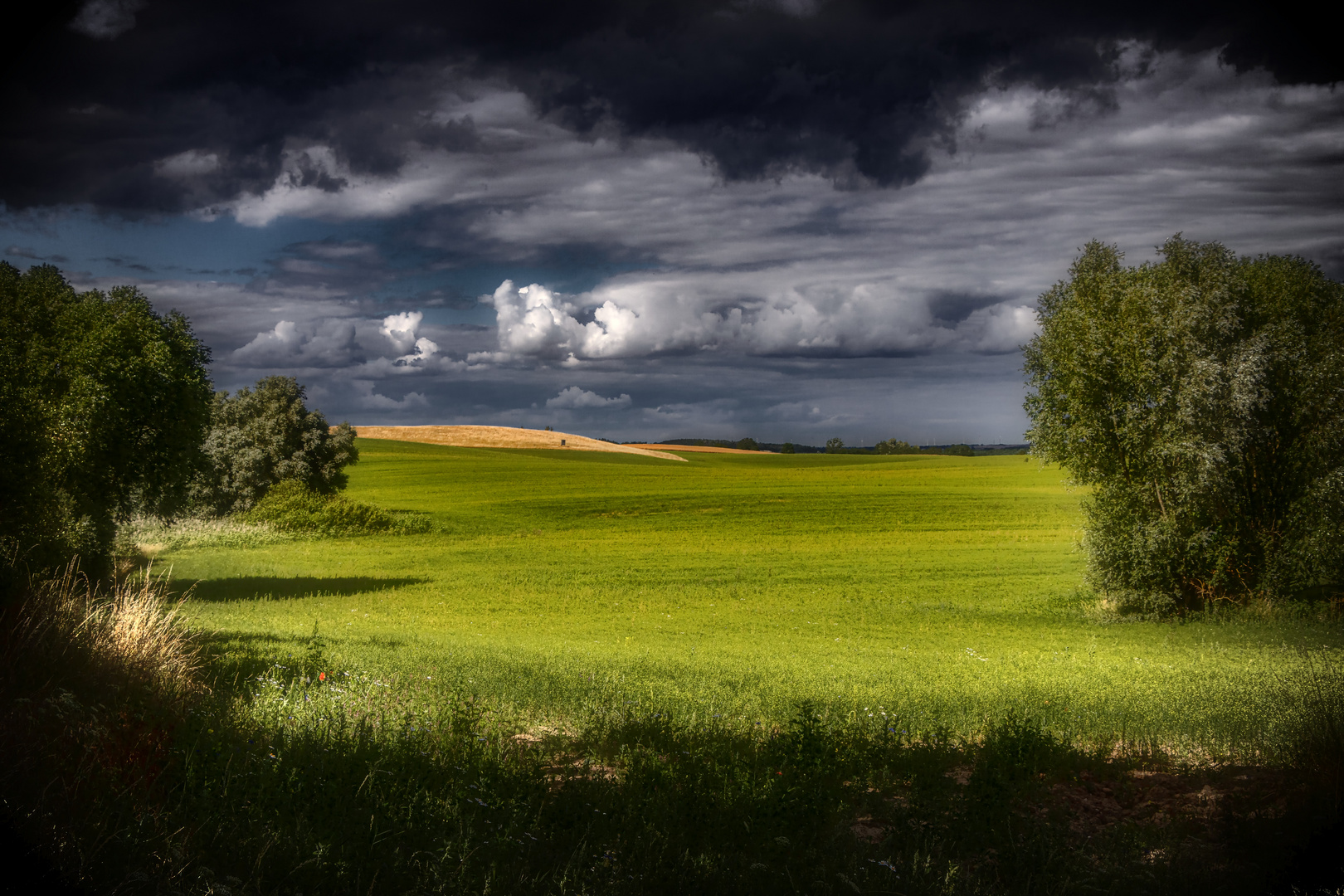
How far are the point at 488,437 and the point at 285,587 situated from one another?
→ 115 metres

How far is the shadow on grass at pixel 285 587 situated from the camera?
2908cm

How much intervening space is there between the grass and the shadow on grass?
362 centimetres

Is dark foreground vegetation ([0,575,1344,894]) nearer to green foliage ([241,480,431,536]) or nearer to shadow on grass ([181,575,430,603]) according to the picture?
shadow on grass ([181,575,430,603])

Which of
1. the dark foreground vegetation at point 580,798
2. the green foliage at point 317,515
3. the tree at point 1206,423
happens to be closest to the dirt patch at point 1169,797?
the dark foreground vegetation at point 580,798

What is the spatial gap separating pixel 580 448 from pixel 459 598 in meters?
116

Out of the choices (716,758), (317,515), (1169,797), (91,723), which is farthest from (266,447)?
(1169,797)

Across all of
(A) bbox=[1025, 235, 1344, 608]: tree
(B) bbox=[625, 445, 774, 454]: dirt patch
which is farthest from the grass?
(B) bbox=[625, 445, 774, 454]: dirt patch

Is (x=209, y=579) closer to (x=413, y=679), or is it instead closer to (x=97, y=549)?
(x=97, y=549)

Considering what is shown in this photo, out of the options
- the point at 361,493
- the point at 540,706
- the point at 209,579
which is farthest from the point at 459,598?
the point at 361,493

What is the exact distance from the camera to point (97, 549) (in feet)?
73.9

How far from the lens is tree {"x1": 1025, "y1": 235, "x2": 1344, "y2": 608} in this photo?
24.9 m

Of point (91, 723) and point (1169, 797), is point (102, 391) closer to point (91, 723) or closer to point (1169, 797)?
point (91, 723)

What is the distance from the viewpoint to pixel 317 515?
5500 cm

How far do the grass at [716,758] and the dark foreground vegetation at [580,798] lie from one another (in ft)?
0.10
